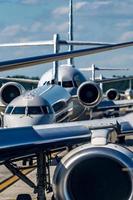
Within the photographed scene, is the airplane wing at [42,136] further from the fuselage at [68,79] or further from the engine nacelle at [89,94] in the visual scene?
the fuselage at [68,79]

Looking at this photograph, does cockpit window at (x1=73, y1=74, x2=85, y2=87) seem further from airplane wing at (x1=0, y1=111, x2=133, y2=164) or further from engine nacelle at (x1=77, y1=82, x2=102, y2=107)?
airplane wing at (x1=0, y1=111, x2=133, y2=164)

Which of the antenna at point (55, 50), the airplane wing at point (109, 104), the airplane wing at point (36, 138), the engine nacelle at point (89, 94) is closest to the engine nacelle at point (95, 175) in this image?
the airplane wing at point (36, 138)

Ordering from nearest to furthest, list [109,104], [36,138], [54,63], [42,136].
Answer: [36,138] → [42,136] → [54,63] → [109,104]

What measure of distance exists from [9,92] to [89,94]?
471cm

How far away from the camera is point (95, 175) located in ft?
29.0

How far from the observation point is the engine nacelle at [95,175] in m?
8.75

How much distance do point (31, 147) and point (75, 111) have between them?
33460 mm

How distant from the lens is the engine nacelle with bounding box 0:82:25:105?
43.2m

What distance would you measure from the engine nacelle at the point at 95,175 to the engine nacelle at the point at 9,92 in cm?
3436

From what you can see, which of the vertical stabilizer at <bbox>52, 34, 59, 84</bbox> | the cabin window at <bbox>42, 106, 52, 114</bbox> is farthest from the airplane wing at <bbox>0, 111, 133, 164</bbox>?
the vertical stabilizer at <bbox>52, 34, 59, 84</bbox>

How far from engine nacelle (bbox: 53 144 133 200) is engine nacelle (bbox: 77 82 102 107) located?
3362 centimetres

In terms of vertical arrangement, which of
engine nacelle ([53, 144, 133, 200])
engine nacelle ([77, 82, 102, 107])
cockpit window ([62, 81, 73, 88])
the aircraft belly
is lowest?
engine nacelle ([53, 144, 133, 200])

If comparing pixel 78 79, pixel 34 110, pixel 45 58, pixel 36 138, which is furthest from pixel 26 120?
pixel 45 58

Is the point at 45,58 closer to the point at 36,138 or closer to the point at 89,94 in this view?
the point at 36,138
